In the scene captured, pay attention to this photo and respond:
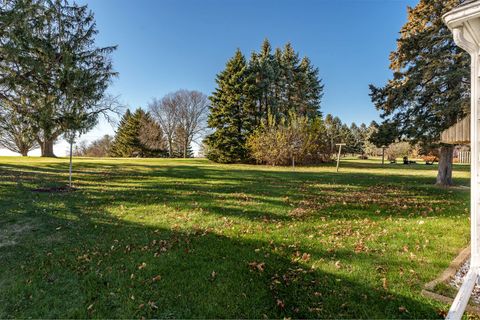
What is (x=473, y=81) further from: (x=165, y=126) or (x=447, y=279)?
(x=165, y=126)

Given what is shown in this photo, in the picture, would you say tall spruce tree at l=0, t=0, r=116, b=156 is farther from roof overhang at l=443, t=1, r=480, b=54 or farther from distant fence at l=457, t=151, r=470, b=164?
distant fence at l=457, t=151, r=470, b=164

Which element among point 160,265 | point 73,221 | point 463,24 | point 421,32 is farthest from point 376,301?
point 421,32

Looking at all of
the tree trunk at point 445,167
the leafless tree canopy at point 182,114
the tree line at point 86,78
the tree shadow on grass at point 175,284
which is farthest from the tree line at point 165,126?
the tree shadow on grass at point 175,284

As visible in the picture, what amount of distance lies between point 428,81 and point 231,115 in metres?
17.9

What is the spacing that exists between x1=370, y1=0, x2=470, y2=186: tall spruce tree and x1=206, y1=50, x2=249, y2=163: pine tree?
15455mm

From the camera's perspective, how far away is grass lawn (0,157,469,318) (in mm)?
2996

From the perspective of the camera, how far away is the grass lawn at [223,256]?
3.00 meters

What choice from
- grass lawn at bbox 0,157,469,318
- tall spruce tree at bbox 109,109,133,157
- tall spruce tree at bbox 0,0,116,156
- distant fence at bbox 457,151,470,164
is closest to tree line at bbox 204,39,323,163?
tall spruce tree at bbox 0,0,116,156

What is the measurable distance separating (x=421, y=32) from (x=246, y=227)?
11815 mm

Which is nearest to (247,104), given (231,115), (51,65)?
(231,115)

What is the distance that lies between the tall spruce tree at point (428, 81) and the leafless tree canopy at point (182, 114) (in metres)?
30.0

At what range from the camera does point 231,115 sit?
2653 centimetres

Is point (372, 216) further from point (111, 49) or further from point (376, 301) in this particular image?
point (111, 49)

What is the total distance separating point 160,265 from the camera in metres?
3.88
